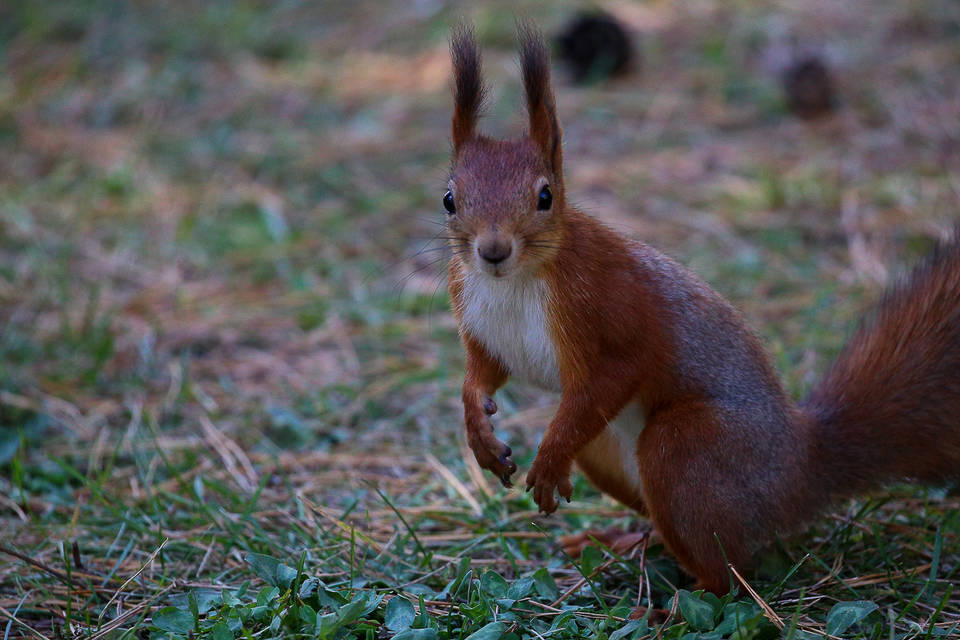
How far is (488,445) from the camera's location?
77.0 inches

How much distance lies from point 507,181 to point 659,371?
47 centimetres

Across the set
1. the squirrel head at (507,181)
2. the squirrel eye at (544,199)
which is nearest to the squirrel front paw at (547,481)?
the squirrel head at (507,181)

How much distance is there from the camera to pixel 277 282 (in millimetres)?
3912

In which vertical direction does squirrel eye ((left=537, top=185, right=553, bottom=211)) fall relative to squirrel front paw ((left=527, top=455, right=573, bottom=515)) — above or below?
above

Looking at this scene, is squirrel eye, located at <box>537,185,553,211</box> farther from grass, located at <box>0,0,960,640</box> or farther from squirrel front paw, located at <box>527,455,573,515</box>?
grass, located at <box>0,0,960,640</box>

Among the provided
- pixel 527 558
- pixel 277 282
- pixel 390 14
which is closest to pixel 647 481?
pixel 527 558

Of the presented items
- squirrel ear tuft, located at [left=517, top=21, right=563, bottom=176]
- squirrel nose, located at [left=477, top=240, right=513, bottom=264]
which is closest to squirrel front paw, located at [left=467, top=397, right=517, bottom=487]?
squirrel nose, located at [left=477, top=240, right=513, bottom=264]

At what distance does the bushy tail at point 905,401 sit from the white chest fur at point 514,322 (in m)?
0.57

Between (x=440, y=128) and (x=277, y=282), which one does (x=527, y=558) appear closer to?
(x=277, y=282)

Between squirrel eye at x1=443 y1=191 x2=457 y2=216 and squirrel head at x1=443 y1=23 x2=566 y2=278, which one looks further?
squirrel eye at x1=443 y1=191 x2=457 y2=216

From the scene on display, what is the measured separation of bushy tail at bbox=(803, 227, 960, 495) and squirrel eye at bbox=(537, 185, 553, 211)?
2.25 ft

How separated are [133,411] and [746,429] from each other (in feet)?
6.09

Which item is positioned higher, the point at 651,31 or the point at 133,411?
the point at 651,31

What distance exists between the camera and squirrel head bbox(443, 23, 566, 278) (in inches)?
72.9
